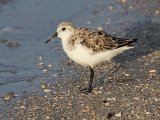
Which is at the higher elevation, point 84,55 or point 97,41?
point 97,41

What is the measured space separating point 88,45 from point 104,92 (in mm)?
841

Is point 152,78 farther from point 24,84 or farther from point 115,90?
point 24,84

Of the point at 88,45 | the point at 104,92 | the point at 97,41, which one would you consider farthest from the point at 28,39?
the point at 104,92

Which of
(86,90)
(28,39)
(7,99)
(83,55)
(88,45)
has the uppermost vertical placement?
(28,39)

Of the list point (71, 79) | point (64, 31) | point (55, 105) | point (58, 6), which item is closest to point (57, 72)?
point (71, 79)

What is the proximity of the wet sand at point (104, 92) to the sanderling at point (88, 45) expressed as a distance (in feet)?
1.46

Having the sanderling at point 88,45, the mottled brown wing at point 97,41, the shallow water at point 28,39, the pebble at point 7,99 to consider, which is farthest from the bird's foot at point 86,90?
the pebble at point 7,99

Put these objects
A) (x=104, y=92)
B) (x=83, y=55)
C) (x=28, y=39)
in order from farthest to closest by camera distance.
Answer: (x=28, y=39) → (x=104, y=92) → (x=83, y=55)

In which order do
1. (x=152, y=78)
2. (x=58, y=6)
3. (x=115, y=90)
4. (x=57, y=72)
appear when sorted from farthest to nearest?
1. (x=58, y=6)
2. (x=57, y=72)
3. (x=152, y=78)
4. (x=115, y=90)

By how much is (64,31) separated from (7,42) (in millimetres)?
3101

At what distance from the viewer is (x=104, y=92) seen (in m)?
7.10

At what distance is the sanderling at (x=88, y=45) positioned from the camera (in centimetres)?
696

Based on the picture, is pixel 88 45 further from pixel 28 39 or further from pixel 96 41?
pixel 28 39

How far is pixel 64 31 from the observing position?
24.3 feet
